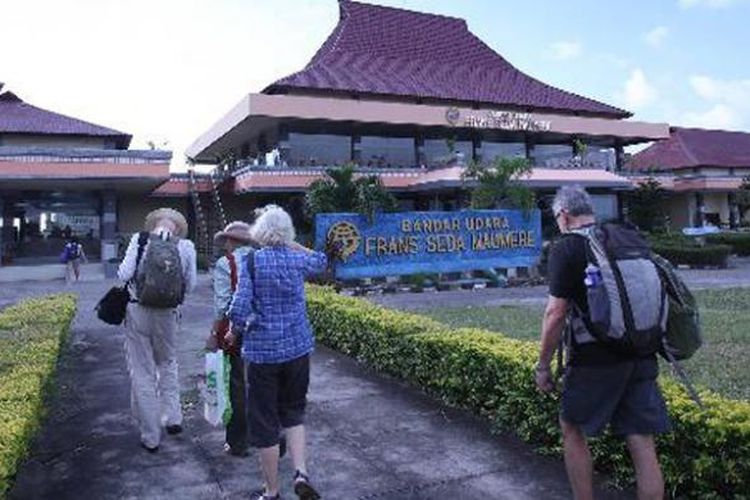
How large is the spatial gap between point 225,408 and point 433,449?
56.1 inches

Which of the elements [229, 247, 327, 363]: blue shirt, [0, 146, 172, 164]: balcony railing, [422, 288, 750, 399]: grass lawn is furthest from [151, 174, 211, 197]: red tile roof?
[229, 247, 327, 363]: blue shirt

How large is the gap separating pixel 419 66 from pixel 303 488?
3367cm

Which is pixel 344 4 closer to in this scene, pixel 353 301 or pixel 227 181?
pixel 227 181

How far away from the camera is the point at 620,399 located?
3.38m

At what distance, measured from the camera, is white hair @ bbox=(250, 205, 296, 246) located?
13.7 feet

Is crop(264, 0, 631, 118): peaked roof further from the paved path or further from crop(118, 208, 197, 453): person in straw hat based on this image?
crop(118, 208, 197, 453): person in straw hat

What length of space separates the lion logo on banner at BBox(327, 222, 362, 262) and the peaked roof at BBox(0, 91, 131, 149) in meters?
15.0

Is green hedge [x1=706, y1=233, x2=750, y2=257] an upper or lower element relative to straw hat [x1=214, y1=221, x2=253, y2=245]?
lower

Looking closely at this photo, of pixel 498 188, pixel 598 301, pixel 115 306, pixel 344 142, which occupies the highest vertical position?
pixel 344 142

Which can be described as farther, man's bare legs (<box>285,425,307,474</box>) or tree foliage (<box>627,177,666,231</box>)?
tree foliage (<box>627,177,666,231</box>)


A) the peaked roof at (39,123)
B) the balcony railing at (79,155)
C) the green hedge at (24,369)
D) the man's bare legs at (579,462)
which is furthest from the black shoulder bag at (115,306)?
the peaked roof at (39,123)

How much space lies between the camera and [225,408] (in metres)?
4.89

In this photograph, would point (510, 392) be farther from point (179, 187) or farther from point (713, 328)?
point (179, 187)

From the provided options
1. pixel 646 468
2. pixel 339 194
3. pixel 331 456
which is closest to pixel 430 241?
pixel 339 194
